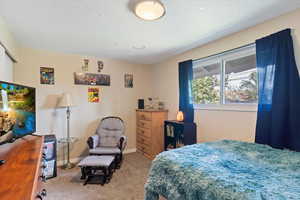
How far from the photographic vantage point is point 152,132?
11.8 feet

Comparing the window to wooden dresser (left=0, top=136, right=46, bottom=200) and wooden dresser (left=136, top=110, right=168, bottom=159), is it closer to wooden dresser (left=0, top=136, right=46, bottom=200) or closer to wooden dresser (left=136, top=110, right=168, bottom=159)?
wooden dresser (left=136, top=110, right=168, bottom=159)

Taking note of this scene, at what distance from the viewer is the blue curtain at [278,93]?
1.78 metres

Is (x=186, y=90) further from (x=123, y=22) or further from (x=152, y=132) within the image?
(x=123, y=22)

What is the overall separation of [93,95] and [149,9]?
2.53m

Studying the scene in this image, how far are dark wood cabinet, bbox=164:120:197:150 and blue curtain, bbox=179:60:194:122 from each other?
0.21 metres

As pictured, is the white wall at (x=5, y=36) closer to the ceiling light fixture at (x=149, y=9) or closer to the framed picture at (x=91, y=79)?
the framed picture at (x=91, y=79)

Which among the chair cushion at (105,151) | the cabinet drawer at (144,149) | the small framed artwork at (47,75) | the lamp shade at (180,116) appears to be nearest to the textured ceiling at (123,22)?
the small framed artwork at (47,75)

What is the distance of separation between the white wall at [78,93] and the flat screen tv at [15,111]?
141 centimetres

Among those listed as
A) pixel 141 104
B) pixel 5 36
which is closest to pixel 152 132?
pixel 141 104

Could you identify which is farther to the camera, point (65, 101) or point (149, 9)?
point (65, 101)

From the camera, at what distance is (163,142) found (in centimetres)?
367

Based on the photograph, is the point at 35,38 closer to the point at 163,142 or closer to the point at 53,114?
the point at 53,114

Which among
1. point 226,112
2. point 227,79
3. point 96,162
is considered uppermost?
point 227,79

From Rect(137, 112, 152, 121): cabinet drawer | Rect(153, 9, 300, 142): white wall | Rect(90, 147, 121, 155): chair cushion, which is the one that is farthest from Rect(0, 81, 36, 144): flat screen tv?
Rect(153, 9, 300, 142): white wall
